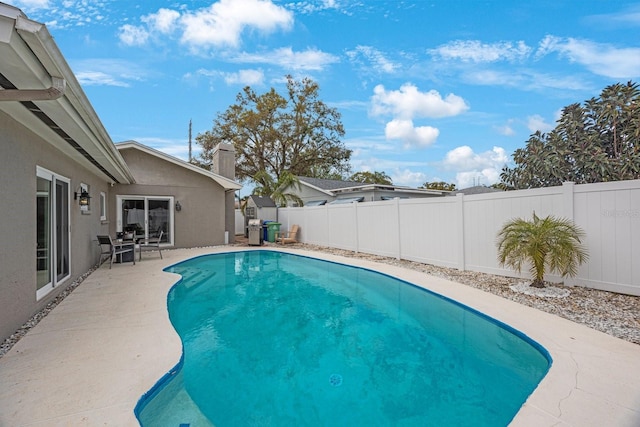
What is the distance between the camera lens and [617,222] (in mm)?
6086

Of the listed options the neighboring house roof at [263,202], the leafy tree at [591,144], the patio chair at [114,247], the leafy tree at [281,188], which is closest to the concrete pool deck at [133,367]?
the patio chair at [114,247]

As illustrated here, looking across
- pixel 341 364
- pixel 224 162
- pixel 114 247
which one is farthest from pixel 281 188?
pixel 341 364

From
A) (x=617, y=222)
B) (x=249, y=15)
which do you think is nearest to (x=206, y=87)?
(x=249, y=15)

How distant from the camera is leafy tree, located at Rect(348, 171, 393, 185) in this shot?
1426 inches

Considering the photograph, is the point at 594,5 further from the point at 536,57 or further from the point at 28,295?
the point at 28,295

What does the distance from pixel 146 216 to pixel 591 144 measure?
951 inches

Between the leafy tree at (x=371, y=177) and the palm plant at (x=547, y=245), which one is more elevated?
the leafy tree at (x=371, y=177)

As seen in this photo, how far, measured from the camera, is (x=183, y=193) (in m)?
15.5

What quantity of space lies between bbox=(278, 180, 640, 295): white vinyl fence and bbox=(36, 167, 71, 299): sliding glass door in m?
9.15

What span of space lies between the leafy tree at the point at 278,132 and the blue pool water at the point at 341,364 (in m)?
25.2

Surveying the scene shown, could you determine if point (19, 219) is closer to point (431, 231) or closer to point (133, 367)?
point (133, 367)

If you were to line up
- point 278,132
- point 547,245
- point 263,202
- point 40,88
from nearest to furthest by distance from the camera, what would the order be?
point 40,88, point 547,245, point 263,202, point 278,132

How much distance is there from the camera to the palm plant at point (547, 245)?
245 inches

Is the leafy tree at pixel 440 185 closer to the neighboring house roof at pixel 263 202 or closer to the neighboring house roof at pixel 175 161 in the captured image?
the neighboring house roof at pixel 263 202
